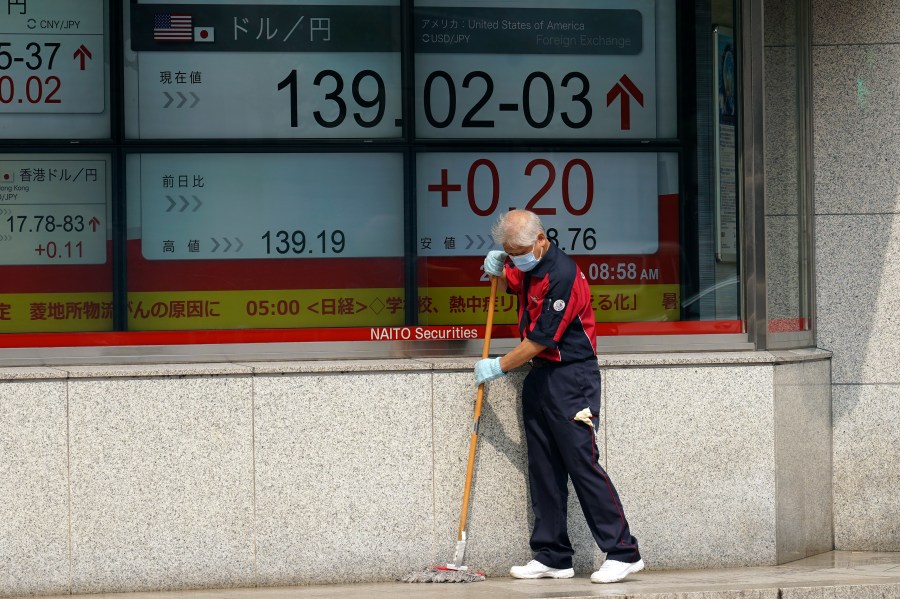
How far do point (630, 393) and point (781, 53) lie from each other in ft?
7.35

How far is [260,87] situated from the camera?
7414mm

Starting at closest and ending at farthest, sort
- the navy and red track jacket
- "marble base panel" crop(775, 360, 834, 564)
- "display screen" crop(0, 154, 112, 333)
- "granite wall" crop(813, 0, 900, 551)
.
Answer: the navy and red track jacket < "display screen" crop(0, 154, 112, 333) < "marble base panel" crop(775, 360, 834, 564) < "granite wall" crop(813, 0, 900, 551)

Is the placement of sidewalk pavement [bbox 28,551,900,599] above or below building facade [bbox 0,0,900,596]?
below

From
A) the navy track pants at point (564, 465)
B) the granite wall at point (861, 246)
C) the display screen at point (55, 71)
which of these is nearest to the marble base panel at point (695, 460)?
the navy track pants at point (564, 465)

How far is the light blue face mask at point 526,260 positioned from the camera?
22.4 feet

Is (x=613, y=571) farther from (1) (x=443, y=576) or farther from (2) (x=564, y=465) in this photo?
(1) (x=443, y=576)

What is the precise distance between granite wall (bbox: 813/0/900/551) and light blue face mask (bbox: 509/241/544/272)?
208 cm

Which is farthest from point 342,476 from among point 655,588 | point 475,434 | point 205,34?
point 205,34

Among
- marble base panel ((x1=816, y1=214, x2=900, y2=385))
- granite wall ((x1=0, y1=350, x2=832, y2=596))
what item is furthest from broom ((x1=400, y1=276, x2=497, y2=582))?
marble base panel ((x1=816, y1=214, x2=900, y2=385))

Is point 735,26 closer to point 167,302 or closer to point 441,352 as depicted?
point 441,352

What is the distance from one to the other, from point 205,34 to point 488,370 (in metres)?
2.48

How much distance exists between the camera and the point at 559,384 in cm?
683

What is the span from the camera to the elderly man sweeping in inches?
266

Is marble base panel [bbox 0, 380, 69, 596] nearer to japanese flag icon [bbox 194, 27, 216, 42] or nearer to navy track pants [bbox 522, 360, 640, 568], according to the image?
japanese flag icon [bbox 194, 27, 216, 42]
